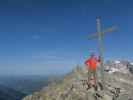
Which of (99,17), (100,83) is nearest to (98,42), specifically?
(99,17)

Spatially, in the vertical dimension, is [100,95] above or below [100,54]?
below

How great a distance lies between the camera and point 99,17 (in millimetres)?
29406

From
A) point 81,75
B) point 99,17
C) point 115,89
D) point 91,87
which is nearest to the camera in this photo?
point 99,17

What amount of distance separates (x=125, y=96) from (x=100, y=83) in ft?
13.2

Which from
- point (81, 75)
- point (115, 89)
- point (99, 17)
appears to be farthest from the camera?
point (81, 75)

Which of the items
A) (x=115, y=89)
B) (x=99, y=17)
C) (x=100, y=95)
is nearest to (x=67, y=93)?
(x=100, y=95)

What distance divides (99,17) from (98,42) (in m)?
3.20

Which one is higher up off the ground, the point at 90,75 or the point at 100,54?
the point at 100,54

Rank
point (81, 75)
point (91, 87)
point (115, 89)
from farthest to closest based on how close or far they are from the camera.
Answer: point (81, 75) < point (115, 89) < point (91, 87)

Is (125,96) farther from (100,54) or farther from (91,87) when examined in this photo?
(100,54)

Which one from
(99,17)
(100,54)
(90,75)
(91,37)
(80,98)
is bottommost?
(80,98)

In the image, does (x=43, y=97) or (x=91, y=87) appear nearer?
(x=91, y=87)

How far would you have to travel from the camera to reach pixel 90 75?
30641 millimetres

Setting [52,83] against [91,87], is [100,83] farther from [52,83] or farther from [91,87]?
[52,83]
